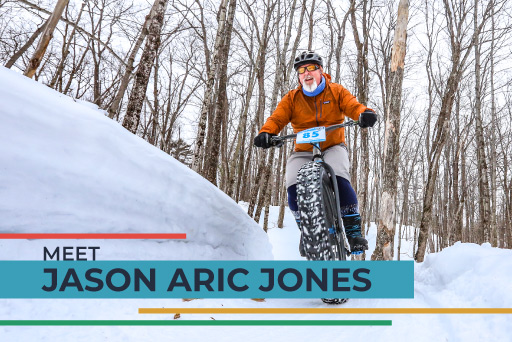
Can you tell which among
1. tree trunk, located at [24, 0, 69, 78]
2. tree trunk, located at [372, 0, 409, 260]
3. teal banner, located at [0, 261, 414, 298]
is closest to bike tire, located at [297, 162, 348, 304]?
teal banner, located at [0, 261, 414, 298]

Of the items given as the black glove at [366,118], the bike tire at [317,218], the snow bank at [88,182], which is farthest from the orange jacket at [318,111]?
the snow bank at [88,182]

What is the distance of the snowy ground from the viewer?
139 centimetres

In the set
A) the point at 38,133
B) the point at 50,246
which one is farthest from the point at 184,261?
the point at 38,133

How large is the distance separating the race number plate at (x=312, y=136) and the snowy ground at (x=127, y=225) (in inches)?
38.0

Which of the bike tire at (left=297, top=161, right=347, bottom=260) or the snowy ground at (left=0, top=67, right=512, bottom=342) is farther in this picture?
the bike tire at (left=297, top=161, right=347, bottom=260)

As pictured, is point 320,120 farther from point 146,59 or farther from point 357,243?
point 146,59

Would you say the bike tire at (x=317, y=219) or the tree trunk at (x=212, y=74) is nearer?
the bike tire at (x=317, y=219)

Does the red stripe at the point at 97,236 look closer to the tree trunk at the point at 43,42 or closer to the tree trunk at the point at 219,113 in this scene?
the tree trunk at the point at 219,113

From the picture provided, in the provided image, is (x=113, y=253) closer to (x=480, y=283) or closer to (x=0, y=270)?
(x=0, y=270)

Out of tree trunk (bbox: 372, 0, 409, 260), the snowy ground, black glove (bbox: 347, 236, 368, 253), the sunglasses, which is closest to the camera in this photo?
the snowy ground

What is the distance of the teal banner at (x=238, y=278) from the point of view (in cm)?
173

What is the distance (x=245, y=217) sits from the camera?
3.08 m

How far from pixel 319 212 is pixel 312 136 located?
0.60 m

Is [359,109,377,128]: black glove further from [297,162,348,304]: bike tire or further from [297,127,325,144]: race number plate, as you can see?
[297,162,348,304]: bike tire
